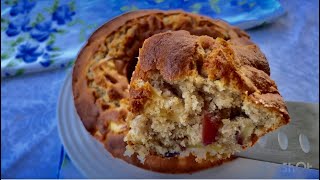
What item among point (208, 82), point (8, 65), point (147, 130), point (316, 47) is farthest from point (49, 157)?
point (316, 47)

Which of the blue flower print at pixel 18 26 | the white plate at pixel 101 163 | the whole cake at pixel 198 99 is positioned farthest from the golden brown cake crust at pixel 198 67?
the blue flower print at pixel 18 26

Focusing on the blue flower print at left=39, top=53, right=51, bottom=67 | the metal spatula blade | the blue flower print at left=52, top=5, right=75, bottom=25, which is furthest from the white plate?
the blue flower print at left=52, top=5, right=75, bottom=25

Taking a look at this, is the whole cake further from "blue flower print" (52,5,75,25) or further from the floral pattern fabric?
"blue flower print" (52,5,75,25)

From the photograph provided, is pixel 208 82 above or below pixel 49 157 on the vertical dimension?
above

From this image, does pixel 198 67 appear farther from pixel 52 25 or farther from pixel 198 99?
pixel 52 25

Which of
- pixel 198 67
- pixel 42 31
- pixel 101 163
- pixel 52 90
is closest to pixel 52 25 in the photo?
pixel 42 31

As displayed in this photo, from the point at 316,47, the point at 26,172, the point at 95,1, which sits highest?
the point at 95,1

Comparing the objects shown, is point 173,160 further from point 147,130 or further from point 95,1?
point 95,1

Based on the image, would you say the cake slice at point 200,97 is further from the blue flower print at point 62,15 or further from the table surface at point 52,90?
the blue flower print at point 62,15
